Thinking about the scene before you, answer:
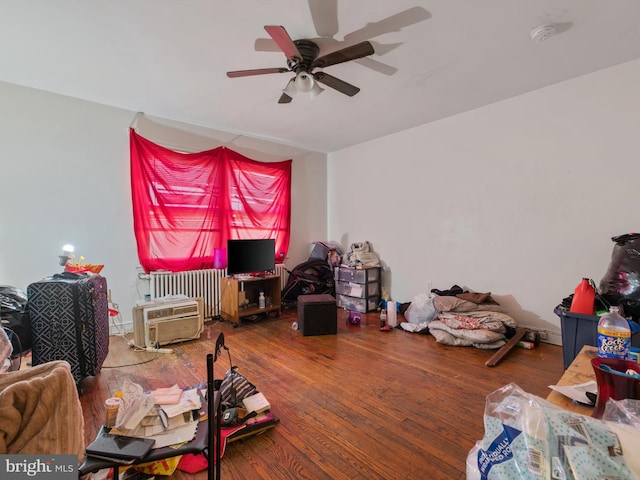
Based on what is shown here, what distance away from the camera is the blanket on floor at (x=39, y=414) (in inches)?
33.3

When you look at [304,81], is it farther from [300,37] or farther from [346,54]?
[346,54]

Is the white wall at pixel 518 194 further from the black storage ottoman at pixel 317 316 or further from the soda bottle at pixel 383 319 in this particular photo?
the black storage ottoman at pixel 317 316

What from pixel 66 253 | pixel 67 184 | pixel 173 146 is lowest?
pixel 66 253

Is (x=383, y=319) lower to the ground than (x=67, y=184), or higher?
lower

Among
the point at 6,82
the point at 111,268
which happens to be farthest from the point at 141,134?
the point at 111,268

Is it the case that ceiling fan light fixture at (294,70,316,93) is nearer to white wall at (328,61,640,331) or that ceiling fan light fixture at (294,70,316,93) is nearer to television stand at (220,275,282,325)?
white wall at (328,61,640,331)

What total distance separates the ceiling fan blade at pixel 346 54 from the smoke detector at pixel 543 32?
1.24 meters

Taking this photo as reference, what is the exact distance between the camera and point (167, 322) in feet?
10.5

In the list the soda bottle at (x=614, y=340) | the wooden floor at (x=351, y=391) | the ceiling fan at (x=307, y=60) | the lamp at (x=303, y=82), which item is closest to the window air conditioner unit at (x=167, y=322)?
the wooden floor at (x=351, y=391)

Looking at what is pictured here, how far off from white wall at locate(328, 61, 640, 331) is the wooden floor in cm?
90

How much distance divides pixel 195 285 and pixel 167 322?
2.60 ft

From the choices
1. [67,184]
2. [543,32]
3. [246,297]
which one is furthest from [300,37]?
[246,297]

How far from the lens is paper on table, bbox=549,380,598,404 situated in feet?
2.84

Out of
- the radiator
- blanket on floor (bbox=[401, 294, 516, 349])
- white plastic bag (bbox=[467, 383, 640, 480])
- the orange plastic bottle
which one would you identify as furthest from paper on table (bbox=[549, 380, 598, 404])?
the radiator
